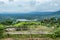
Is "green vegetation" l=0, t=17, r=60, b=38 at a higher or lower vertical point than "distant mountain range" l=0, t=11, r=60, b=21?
lower

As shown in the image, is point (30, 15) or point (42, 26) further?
point (30, 15)

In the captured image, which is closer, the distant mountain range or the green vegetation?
the green vegetation

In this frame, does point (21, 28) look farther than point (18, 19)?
No

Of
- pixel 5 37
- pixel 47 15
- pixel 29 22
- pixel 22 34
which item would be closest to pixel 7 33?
pixel 5 37

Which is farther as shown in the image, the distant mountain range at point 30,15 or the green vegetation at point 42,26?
the distant mountain range at point 30,15

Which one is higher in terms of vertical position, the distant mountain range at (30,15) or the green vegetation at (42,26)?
the distant mountain range at (30,15)

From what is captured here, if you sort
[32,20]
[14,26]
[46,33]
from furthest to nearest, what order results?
[32,20] < [14,26] < [46,33]

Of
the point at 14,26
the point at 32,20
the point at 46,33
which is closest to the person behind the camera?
the point at 46,33

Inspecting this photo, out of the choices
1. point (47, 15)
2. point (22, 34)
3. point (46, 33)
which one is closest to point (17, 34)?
point (22, 34)

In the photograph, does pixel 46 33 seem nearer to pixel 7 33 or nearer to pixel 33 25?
pixel 33 25

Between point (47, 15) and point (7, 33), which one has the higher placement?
point (47, 15)

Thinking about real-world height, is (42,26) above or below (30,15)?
below
